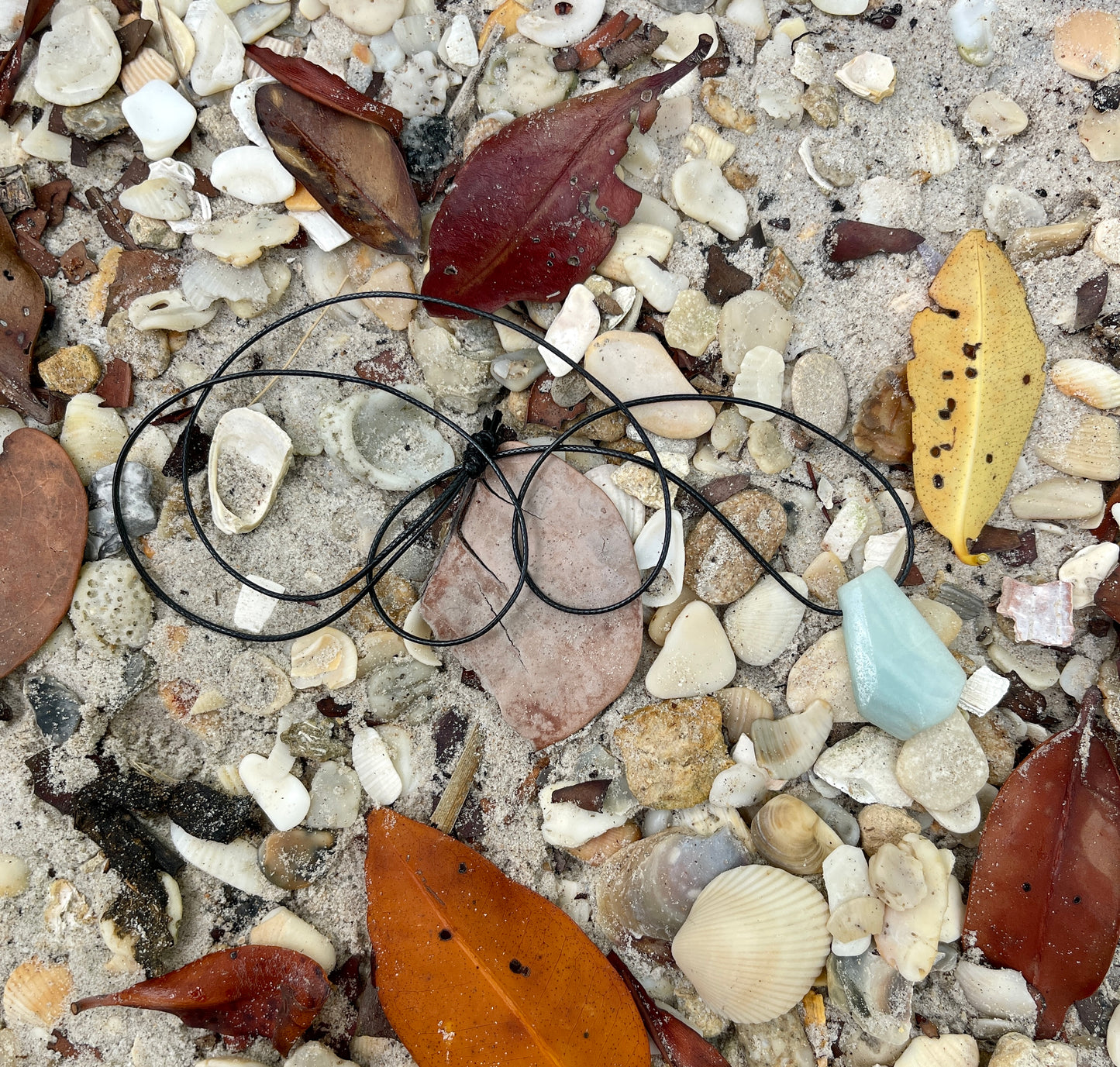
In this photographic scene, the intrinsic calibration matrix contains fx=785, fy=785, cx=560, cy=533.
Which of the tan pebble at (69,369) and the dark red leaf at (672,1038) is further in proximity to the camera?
the tan pebble at (69,369)

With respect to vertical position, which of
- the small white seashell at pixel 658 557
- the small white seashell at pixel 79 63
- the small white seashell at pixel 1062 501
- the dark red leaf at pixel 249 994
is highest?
the small white seashell at pixel 79 63

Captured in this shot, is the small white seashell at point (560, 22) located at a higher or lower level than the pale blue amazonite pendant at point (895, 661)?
higher

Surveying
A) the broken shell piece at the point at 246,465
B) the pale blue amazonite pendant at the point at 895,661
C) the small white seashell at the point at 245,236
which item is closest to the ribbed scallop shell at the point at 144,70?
the small white seashell at the point at 245,236

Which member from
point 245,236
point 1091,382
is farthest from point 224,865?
point 1091,382

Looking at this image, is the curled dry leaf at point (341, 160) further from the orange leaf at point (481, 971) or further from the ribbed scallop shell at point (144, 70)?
the orange leaf at point (481, 971)

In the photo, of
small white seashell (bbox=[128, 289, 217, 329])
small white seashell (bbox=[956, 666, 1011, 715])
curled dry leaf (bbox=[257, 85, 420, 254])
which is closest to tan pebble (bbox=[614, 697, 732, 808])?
small white seashell (bbox=[956, 666, 1011, 715])

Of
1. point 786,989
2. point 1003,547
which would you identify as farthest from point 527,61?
point 786,989
